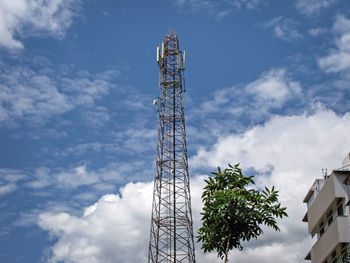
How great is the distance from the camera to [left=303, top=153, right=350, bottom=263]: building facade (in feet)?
102

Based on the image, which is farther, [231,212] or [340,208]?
[340,208]

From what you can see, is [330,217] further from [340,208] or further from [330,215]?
[340,208]

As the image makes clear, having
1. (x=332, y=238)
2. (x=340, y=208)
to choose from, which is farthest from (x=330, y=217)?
(x=332, y=238)

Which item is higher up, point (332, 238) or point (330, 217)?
point (330, 217)

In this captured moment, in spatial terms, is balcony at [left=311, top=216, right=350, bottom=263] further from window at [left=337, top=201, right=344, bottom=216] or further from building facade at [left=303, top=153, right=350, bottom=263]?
window at [left=337, top=201, right=344, bottom=216]

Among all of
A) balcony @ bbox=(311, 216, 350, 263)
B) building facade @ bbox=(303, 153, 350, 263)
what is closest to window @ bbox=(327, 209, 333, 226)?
building facade @ bbox=(303, 153, 350, 263)

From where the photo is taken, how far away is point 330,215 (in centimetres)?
3466

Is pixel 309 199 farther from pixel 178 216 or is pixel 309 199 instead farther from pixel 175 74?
pixel 175 74

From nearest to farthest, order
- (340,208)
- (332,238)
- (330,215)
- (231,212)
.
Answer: (231,212), (332,238), (340,208), (330,215)

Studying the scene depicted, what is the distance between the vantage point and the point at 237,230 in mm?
24766

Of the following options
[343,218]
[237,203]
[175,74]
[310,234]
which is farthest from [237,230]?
[175,74]

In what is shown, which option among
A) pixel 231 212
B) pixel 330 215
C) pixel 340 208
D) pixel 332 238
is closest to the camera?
pixel 231 212

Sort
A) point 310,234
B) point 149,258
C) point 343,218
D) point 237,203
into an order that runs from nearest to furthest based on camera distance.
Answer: point 237,203 < point 343,218 < point 310,234 < point 149,258

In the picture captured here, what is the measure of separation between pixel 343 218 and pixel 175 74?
1150 inches
